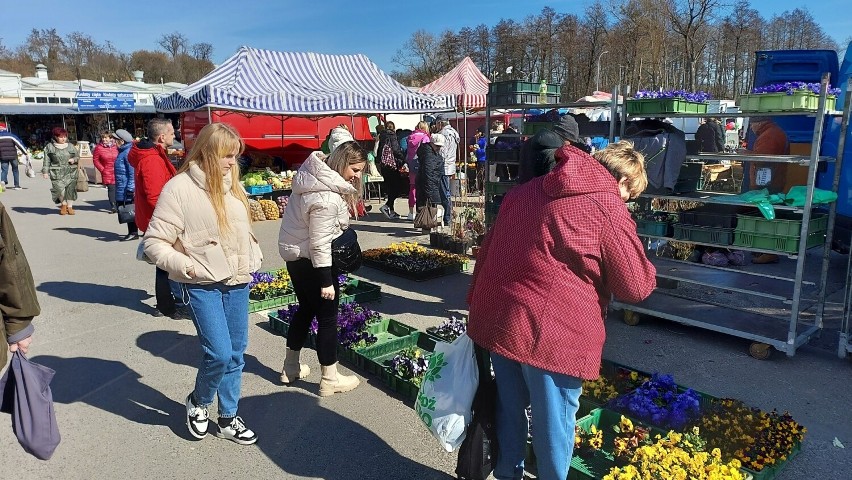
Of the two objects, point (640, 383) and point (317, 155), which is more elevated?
point (317, 155)

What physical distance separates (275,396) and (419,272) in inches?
141

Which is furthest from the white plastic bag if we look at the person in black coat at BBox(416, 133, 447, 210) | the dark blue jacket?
the dark blue jacket

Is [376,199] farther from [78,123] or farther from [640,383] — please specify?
[78,123]

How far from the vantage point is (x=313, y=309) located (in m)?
4.32

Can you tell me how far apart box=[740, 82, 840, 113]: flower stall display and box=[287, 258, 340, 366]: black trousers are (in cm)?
396

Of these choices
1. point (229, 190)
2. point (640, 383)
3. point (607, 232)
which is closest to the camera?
point (607, 232)

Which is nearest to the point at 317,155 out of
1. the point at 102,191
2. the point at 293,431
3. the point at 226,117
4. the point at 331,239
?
the point at 331,239

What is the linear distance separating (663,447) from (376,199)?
13431 mm

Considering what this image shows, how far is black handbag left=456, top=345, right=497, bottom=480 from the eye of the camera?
2953 millimetres

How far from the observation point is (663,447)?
3383 mm

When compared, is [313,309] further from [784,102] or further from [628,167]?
[784,102]

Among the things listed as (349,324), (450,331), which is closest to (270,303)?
(349,324)

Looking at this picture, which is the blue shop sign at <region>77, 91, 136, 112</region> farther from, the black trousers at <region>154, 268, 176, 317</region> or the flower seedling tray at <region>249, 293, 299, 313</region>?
the black trousers at <region>154, 268, 176, 317</region>

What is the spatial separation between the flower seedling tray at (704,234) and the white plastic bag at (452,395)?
11.8 ft
